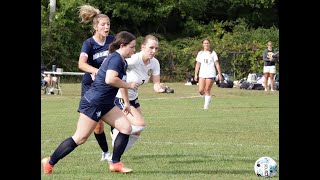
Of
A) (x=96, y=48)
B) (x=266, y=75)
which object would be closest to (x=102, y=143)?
(x=96, y=48)

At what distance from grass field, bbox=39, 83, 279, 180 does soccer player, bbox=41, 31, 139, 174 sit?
25 cm

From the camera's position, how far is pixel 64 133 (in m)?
15.4

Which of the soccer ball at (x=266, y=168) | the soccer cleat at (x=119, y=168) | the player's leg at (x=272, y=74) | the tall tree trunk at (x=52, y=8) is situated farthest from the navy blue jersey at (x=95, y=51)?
the tall tree trunk at (x=52, y=8)

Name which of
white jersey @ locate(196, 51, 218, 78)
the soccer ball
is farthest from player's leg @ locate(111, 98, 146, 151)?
white jersey @ locate(196, 51, 218, 78)

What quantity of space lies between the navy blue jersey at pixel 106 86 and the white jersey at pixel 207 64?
12.5 metres

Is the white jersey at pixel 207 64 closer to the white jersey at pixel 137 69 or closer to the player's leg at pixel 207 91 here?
the player's leg at pixel 207 91

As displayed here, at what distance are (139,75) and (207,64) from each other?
11081mm

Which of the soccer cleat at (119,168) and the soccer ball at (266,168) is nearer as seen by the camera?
the soccer ball at (266,168)

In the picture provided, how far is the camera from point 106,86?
33.7 ft

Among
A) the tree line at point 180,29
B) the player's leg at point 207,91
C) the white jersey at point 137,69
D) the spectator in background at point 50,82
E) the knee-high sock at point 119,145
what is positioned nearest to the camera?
the knee-high sock at point 119,145

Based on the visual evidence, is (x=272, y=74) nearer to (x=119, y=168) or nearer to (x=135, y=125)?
(x=135, y=125)

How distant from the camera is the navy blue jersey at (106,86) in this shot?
10.2m
